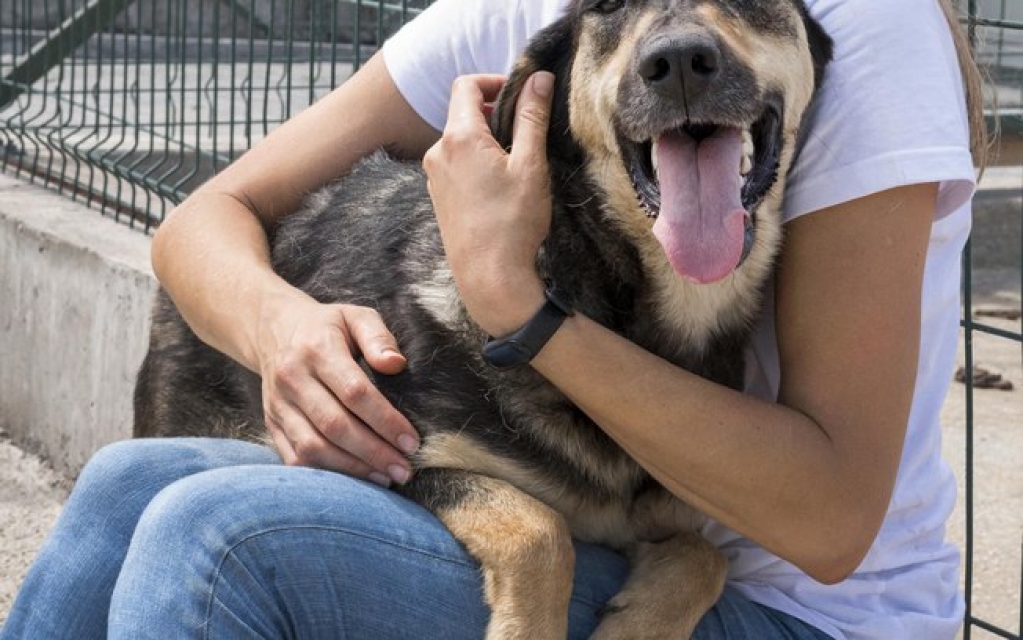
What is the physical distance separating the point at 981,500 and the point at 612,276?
2.76 meters

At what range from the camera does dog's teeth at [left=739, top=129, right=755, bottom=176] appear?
2285 mm

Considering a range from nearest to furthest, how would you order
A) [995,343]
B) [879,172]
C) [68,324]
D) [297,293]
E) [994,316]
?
[879,172], [297,293], [68,324], [995,343], [994,316]

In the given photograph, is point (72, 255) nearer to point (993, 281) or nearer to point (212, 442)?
point (212, 442)

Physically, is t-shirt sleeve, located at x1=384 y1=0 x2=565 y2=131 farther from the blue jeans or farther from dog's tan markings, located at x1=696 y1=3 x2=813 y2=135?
the blue jeans

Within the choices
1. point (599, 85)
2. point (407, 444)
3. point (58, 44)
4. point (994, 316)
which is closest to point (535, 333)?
point (407, 444)

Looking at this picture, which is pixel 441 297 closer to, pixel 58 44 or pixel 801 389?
pixel 801 389

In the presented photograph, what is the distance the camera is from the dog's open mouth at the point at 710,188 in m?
2.23

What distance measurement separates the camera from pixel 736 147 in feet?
7.50

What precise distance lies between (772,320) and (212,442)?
974 mm

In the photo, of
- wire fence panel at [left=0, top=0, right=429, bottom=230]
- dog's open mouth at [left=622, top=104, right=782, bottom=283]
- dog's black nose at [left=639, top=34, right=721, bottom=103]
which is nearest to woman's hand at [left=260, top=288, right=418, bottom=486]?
dog's open mouth at [left=622, top=104, right=782, bottom=283]

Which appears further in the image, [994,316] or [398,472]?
[994,316]

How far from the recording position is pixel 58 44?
6332 mm

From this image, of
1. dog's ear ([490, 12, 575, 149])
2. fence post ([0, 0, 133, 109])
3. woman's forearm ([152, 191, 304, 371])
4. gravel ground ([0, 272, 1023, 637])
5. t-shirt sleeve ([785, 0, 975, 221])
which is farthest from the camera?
fence post ([0, 0, 133, 109])

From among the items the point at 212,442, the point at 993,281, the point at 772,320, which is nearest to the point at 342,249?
the point at 212,442
